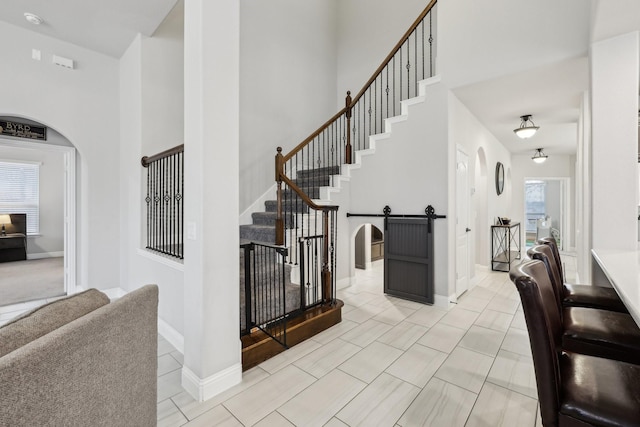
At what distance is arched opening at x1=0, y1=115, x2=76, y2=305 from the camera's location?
395cm

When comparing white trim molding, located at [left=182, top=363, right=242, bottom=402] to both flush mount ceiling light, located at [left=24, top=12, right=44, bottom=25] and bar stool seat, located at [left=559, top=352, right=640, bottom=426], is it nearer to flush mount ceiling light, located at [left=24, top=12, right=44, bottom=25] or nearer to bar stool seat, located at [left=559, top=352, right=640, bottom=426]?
bar stool seat, located at [left=559, top=352, right=640, bottom=426]

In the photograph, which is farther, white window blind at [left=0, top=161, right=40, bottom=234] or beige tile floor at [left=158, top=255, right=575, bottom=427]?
white window blind at [left=0, top=161, right=40, bottom=234]

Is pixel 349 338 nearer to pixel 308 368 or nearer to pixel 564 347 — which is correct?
pixel 308 368

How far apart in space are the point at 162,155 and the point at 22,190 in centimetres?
684

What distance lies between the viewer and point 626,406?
3.20ft

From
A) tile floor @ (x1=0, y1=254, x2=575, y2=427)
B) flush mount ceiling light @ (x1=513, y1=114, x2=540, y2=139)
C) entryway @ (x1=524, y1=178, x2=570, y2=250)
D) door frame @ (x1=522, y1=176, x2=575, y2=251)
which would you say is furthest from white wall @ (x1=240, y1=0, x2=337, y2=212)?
entryway @ (x1=524, y1=178, x2=570, y2=250)

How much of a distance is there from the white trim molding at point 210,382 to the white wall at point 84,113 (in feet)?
9.01

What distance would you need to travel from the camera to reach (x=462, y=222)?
4.38 m

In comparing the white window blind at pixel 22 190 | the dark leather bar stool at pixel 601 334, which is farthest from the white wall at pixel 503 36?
the white window blind at pixel 22 190

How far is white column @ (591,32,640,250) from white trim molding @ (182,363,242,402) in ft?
10.8

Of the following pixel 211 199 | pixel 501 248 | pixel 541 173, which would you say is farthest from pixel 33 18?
pixel 541 173

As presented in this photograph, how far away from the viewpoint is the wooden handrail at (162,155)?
2.67m

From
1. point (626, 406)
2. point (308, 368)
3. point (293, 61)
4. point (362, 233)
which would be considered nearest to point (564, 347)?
point (626, 406)

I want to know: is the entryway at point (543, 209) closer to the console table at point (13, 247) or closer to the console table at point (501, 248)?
the console table at point (501, 248)
